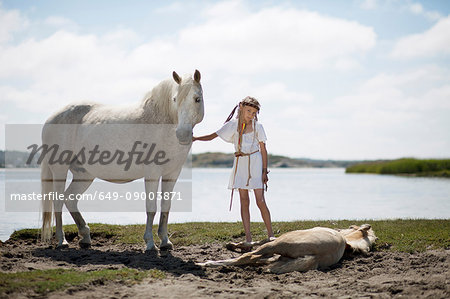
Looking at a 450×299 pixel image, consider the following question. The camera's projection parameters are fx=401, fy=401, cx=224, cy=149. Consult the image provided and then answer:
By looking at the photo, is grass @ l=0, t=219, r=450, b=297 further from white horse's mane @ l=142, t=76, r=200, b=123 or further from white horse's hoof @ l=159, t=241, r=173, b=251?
white horse's mane @ l=142, t=76, r=200, b=123

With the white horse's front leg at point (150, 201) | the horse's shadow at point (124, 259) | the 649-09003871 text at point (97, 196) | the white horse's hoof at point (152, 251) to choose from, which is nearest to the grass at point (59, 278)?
the horse's shadow at point (124, 259)

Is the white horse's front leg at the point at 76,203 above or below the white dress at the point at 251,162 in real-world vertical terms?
below

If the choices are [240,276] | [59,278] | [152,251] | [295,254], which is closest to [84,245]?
[152,251]

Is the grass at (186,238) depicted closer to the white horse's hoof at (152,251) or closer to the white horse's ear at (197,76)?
the white horse's hoof at (152,251)

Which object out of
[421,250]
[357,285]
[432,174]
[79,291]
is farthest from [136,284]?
[432,174]

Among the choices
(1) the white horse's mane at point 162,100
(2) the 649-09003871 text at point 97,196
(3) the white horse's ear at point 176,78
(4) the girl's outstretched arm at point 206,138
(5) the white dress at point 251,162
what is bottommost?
(2) the 649-09003871 text at point 97,196

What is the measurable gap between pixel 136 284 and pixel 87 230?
8.99 ft

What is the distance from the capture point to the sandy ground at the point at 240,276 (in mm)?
3477

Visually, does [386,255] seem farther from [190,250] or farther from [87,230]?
[87,230]

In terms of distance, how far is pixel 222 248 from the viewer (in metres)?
5.89

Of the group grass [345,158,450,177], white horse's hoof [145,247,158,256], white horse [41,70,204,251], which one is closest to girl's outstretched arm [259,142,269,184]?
white horse [41,70,204,251]

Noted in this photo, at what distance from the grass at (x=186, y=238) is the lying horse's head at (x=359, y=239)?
18 centimetres

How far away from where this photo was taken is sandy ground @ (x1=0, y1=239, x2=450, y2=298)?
348cm

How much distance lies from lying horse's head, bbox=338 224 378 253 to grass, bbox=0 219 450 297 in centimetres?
18
